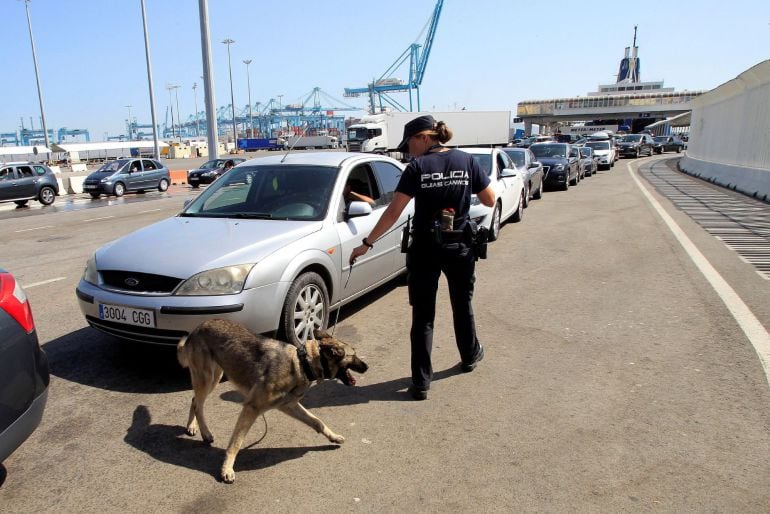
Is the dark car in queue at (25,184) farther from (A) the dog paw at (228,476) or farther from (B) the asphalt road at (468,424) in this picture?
(A) the dog paw at (228,476)

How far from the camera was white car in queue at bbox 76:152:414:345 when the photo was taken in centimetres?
379

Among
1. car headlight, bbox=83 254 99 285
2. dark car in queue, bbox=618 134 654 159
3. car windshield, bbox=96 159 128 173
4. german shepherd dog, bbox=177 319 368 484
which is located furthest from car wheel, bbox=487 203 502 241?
dark car in queue, bbox=618 134 654 159

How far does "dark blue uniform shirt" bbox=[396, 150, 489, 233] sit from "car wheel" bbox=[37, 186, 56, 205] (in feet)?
68.2

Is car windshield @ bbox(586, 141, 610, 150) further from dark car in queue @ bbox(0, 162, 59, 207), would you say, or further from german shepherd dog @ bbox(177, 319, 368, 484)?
german shepherd dog @ bbox(177, 319, 368, 484)

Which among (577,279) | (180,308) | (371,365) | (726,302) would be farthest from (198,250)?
(726,302)

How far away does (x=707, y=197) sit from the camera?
1666cm

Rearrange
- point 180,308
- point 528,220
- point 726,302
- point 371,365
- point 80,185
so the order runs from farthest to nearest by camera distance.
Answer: point 80,185 → point 528,220 → point 726,302 → point 371,365 → point 180,308

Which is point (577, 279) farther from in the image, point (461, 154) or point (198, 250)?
point (198, 250)

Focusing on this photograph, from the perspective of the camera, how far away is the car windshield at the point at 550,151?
19.9 m

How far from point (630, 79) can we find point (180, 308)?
160995mm

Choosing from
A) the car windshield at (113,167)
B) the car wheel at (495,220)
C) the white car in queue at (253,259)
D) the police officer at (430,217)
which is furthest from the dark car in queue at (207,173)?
the police officer at (430,217)

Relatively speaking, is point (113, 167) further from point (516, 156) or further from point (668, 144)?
point (668, 144)

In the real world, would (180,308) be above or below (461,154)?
below

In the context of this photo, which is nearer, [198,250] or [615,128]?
[198,250]
